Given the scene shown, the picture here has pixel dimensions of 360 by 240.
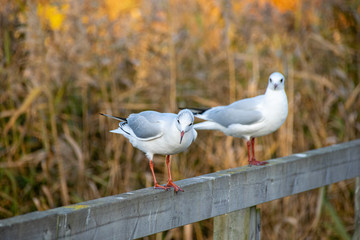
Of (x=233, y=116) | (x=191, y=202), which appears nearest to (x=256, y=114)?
(x=233, y=116)

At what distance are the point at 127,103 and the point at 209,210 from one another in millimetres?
2302

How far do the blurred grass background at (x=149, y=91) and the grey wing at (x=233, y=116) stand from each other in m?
0.82

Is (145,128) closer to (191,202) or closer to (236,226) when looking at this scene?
(191,202)

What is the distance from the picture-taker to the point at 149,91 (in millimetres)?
4367

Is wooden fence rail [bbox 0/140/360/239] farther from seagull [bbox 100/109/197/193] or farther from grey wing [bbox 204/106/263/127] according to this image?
grey wing [bbox 204/106/263/127]

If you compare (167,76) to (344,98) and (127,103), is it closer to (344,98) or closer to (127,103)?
(127,103)

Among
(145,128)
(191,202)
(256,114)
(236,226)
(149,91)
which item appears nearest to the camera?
(191,202)

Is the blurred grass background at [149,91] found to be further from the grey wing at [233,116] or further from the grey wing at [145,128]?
the grey wing at [145,128]

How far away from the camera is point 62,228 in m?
1.55

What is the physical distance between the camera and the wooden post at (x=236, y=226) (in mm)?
2191

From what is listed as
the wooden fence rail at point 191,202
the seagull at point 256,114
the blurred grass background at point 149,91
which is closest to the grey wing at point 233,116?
the seagull at point 256,114

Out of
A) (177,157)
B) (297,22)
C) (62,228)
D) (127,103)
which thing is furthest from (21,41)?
(62,228)

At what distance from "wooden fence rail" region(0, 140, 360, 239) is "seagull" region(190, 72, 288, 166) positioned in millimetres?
345

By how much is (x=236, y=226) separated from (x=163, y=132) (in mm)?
516
